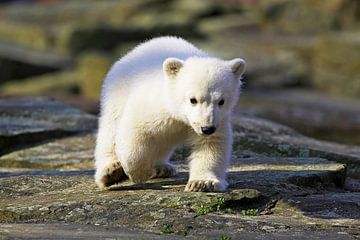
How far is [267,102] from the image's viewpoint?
51.3ft

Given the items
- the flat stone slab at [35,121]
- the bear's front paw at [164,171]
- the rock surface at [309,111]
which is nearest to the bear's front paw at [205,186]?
the bear's front paw at [164,171]

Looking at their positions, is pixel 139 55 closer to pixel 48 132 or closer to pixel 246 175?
pixel 246 175

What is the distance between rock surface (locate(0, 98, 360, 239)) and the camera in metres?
4.76

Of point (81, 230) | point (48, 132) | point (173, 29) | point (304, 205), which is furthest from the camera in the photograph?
point (173, 29)

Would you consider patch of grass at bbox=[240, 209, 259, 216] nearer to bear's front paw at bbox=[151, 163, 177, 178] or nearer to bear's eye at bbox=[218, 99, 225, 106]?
bear's eye at bbox=[218, 99, 225, 106]

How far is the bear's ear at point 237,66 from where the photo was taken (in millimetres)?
5536

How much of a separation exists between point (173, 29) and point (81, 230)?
17.9 m

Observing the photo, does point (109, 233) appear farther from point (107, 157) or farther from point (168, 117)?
point (107, 157)

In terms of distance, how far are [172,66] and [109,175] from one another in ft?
2.82

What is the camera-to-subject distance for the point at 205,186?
537cm

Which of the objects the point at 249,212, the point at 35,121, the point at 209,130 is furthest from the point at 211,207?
the point at 35,121

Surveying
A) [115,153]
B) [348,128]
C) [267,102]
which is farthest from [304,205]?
[267,102]

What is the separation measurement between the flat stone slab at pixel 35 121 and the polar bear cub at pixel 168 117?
1802 millimetres

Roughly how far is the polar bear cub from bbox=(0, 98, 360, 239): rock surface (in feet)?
0.45
